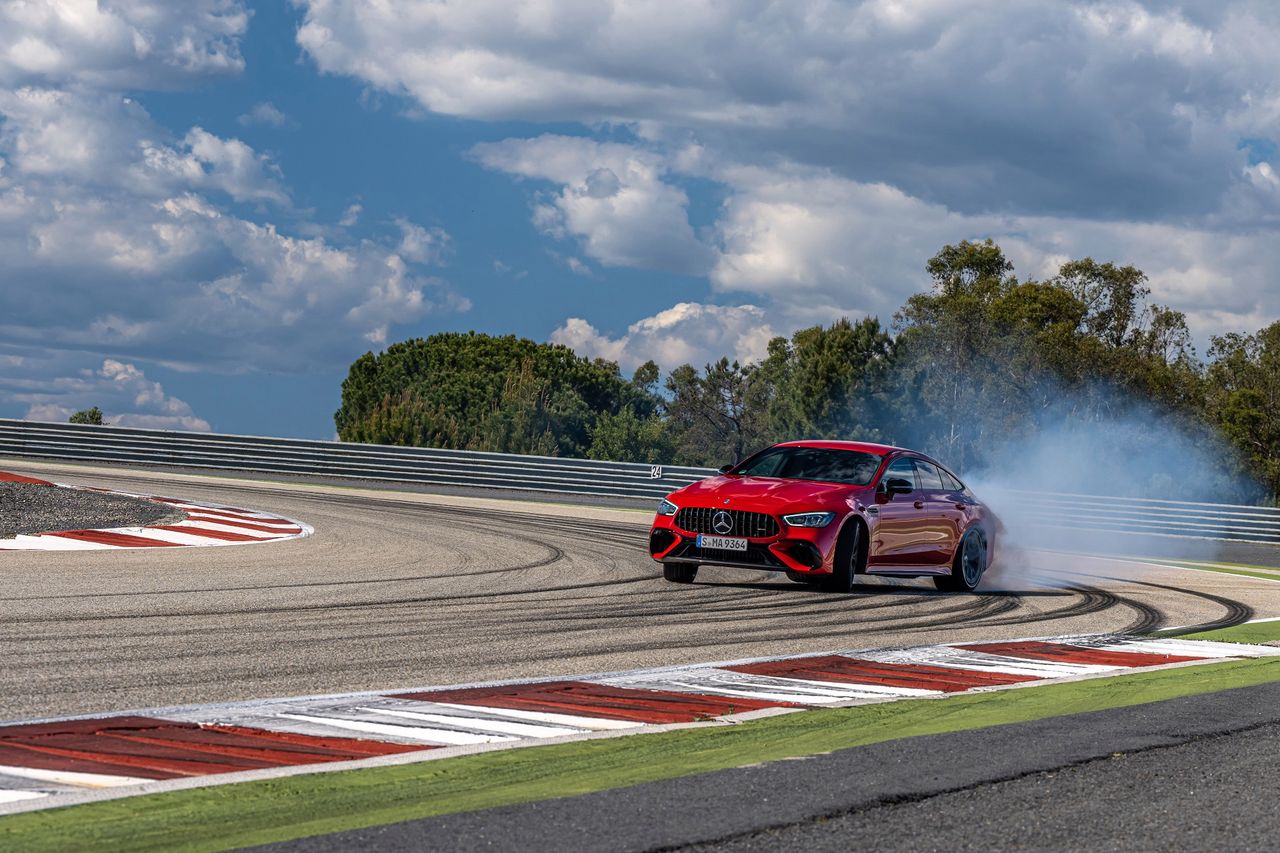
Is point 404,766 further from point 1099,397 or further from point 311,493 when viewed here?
point 1099,397

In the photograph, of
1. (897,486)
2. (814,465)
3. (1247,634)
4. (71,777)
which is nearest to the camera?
(71,777)

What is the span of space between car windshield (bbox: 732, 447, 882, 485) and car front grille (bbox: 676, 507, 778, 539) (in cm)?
114

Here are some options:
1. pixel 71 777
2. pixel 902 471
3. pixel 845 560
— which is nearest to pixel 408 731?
pixel 71 777

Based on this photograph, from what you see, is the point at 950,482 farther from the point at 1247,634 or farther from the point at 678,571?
the point at 1247,634

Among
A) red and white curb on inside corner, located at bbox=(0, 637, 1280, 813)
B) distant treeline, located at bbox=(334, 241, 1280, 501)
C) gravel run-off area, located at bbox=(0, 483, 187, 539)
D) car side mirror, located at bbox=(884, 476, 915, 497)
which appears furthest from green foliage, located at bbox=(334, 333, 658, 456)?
red and white curb on inside corner, located at bbox=(0, 637, 1280, 813)

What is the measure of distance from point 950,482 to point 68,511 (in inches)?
393

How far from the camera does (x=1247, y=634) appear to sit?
12375 mm

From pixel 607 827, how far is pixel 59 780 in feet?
6.11

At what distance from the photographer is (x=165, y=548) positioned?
50.4ft

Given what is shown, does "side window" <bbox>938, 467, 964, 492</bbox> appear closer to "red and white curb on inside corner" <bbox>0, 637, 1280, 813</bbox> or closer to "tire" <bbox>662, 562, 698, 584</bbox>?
"tire" <bbox>662, 562, 698, 584</bbox>

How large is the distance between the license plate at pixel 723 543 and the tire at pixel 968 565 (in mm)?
2843

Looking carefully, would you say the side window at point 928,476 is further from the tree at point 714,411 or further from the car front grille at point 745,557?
the tree at point 714,411

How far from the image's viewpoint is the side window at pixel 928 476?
609 inches

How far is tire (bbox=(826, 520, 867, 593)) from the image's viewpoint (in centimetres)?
1370
